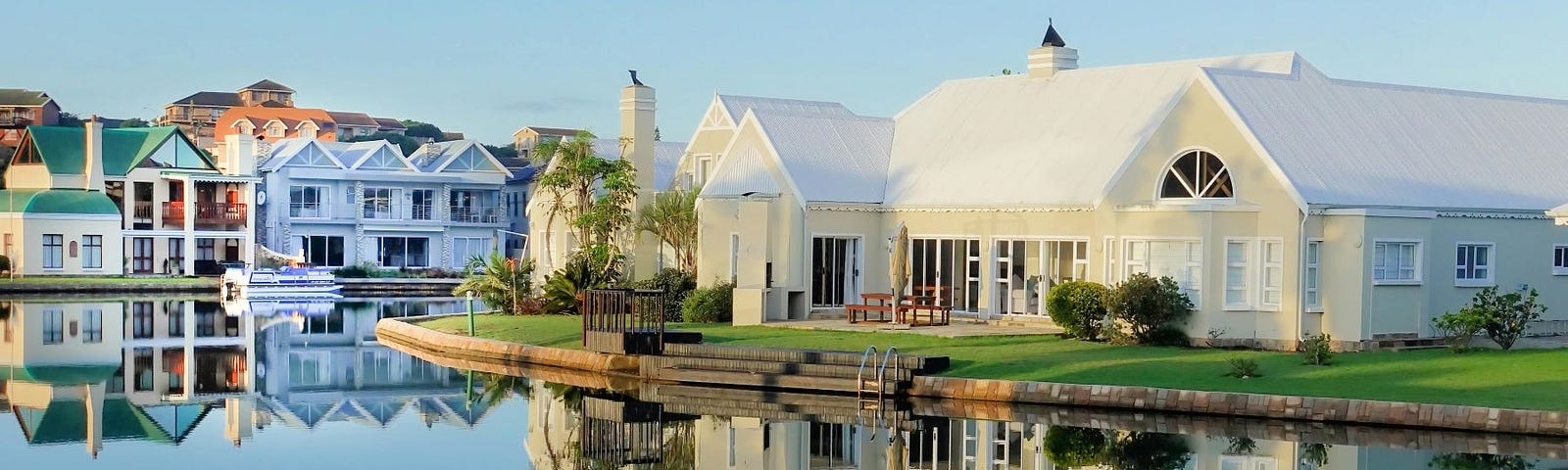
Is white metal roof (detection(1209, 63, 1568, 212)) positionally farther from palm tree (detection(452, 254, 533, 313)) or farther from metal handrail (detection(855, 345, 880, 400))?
palm tree (detection(452, 254, 533, 313))

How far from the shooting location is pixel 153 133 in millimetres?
73125

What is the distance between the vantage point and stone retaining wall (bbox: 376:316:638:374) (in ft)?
97.2

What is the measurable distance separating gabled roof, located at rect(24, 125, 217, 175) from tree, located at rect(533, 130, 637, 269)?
31.5m

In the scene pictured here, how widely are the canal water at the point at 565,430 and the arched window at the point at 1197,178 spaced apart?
7.12 metres

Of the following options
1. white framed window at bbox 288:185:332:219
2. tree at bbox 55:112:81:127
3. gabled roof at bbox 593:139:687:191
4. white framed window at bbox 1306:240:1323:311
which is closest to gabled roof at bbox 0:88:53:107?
tree at bbox 55:112:81:127

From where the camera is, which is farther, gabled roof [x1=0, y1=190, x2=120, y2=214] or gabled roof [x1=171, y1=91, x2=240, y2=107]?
gabled roof [x1=171, y1=91, x2=240, y2=107]

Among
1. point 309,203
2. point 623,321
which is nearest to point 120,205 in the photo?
point 309,203

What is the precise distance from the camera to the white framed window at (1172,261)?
29297mm

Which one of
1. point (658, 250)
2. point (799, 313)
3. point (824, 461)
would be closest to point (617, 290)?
point (799, 313)

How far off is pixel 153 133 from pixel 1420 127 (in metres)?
54.9

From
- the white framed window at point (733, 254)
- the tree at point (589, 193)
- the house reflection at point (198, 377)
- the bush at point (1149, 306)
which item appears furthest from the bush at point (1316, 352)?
the tree at point (589, 193)

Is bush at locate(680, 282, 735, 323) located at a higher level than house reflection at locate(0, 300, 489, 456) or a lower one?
higher

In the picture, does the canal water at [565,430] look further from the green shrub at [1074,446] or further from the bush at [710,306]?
the bush at [710,306]

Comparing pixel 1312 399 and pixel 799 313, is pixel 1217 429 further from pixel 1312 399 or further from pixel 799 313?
pixel 799 313
